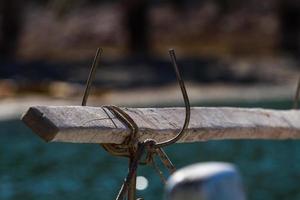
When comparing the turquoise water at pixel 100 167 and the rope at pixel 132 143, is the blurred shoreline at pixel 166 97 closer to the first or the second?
the turquoise water at pixel 100 167

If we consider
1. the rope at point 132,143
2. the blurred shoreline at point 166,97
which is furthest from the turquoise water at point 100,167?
the rope at point 132,143

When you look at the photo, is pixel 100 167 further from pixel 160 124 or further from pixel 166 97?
pixel 166 97

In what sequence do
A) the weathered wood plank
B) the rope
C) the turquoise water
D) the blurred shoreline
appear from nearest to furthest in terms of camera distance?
the weathered wood plank
the rope
the turquoise water
the blurred shoreline

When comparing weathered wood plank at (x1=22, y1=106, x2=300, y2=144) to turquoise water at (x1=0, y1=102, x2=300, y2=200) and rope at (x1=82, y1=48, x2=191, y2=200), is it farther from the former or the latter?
turquoise water at (x1=0, y1=102, x2=300, y2=200)

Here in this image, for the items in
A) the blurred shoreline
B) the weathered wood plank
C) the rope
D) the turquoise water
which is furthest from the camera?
the blurred shoreline

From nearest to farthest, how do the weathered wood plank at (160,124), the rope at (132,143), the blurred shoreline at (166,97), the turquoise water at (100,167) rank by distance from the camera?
the weathered wood plank at (160,124), the rope at (132,143), the turquoise water at (100,167), the blurred shoreline at (166,97)

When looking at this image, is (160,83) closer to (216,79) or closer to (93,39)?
(216,79)

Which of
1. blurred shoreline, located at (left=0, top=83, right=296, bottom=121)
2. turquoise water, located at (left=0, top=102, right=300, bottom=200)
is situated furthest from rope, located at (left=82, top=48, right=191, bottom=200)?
blurred shoreline, located at (left=0, top=83, right=296, bottom=121)
